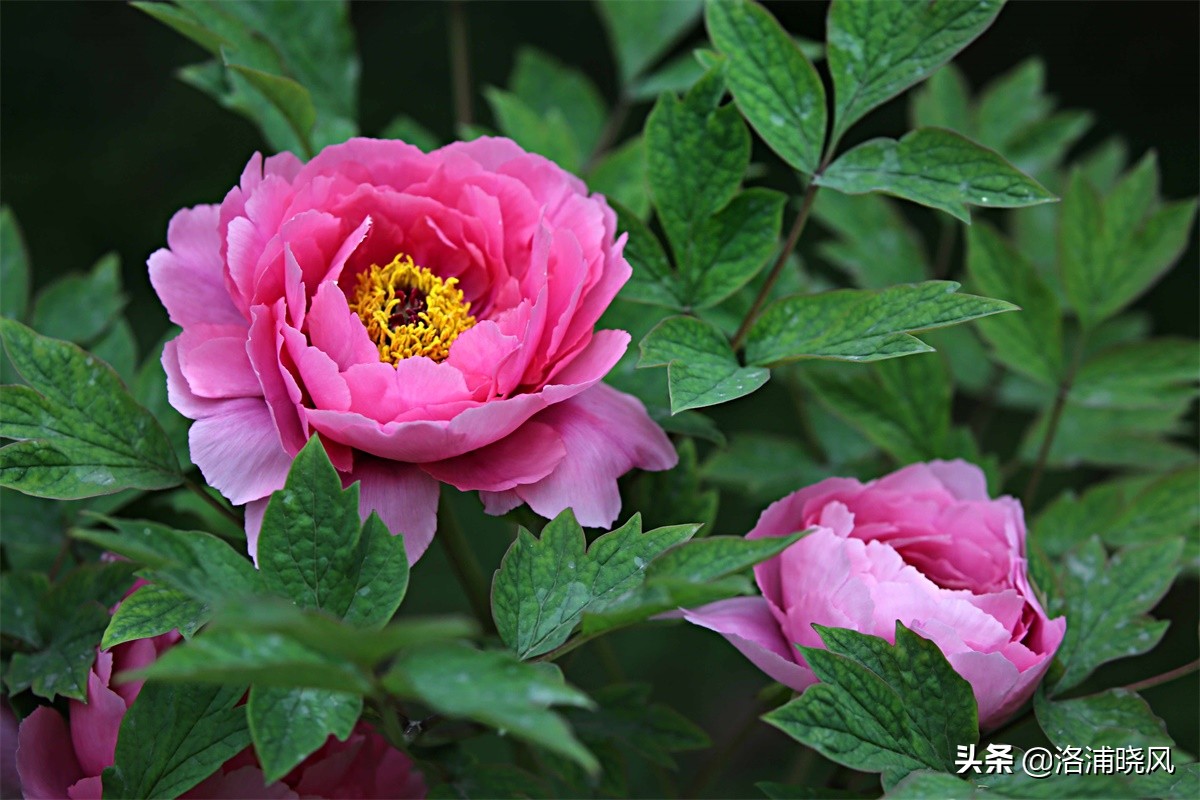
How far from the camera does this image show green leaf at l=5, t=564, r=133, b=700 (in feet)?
1.17

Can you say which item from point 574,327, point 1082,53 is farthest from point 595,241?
point 1082,53

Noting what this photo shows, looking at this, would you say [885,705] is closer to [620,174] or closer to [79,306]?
[620,174]

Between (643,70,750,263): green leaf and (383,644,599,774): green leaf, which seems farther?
(643,70,750,263): green leaf

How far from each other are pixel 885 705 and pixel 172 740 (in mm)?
201

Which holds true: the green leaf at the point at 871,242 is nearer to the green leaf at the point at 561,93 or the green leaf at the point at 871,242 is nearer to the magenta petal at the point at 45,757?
the green leaf at the point at 561,93

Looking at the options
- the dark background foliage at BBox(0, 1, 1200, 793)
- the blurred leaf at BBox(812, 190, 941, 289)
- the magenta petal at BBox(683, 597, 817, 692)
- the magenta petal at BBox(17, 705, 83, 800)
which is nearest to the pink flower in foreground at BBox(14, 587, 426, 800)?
the magenta petal at BBox(17, 705, 83, 800)

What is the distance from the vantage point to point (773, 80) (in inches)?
A: 15.7

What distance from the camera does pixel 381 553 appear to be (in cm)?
31

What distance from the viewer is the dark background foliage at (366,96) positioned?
37.8 inches

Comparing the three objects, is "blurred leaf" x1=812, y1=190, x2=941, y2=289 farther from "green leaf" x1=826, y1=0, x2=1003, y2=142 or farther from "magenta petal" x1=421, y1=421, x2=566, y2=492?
"magenta petal" x1=421, y1=421, x2=566, y2=492

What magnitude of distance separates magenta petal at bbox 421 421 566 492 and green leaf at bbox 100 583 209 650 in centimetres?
8

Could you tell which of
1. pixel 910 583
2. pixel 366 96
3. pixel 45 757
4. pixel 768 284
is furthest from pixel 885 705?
pixel 366 96

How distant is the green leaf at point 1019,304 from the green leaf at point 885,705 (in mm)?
187

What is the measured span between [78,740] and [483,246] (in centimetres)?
20
